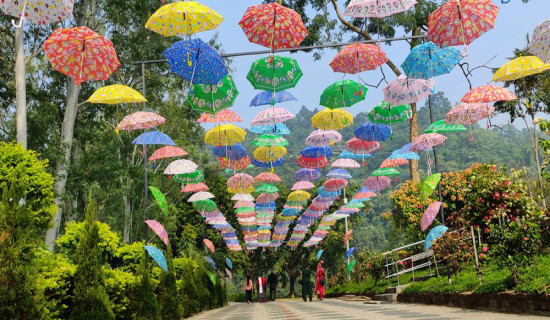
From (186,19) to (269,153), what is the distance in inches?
317

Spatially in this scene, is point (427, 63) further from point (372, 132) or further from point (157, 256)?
point (157, 256)

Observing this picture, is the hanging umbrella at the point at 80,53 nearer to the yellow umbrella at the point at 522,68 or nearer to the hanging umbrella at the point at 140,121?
the hanging umbrella at the point at 140,121

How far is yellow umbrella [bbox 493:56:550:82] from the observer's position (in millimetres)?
10148

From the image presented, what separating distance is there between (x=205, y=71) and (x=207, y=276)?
40.4 ft

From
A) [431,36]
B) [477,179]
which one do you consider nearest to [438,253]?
[477,179]

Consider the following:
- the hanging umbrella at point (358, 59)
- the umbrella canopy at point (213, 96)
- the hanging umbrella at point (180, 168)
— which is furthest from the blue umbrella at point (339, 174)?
the hanging umbrella at point (358, 59)

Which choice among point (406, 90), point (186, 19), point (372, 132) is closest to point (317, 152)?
point (372, 132)

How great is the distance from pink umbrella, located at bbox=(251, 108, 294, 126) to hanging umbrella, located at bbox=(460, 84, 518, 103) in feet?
16.8

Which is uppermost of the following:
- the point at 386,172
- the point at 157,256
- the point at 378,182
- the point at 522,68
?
the point at 522,68

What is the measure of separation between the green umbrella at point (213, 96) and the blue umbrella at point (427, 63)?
416cm

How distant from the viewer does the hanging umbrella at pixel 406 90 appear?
41.7 ft

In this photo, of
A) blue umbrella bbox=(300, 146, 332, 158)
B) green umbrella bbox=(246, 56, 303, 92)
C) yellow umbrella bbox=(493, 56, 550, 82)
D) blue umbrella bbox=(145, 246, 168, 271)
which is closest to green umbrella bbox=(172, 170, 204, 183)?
blue umbrella bbox=(300, 146, 332, 158)

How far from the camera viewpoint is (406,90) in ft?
41.9

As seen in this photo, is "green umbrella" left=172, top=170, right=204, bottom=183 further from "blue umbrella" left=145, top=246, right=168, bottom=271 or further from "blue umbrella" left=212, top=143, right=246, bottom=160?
"blue umbrella" left=145, top=246, right=168, bottom=271
